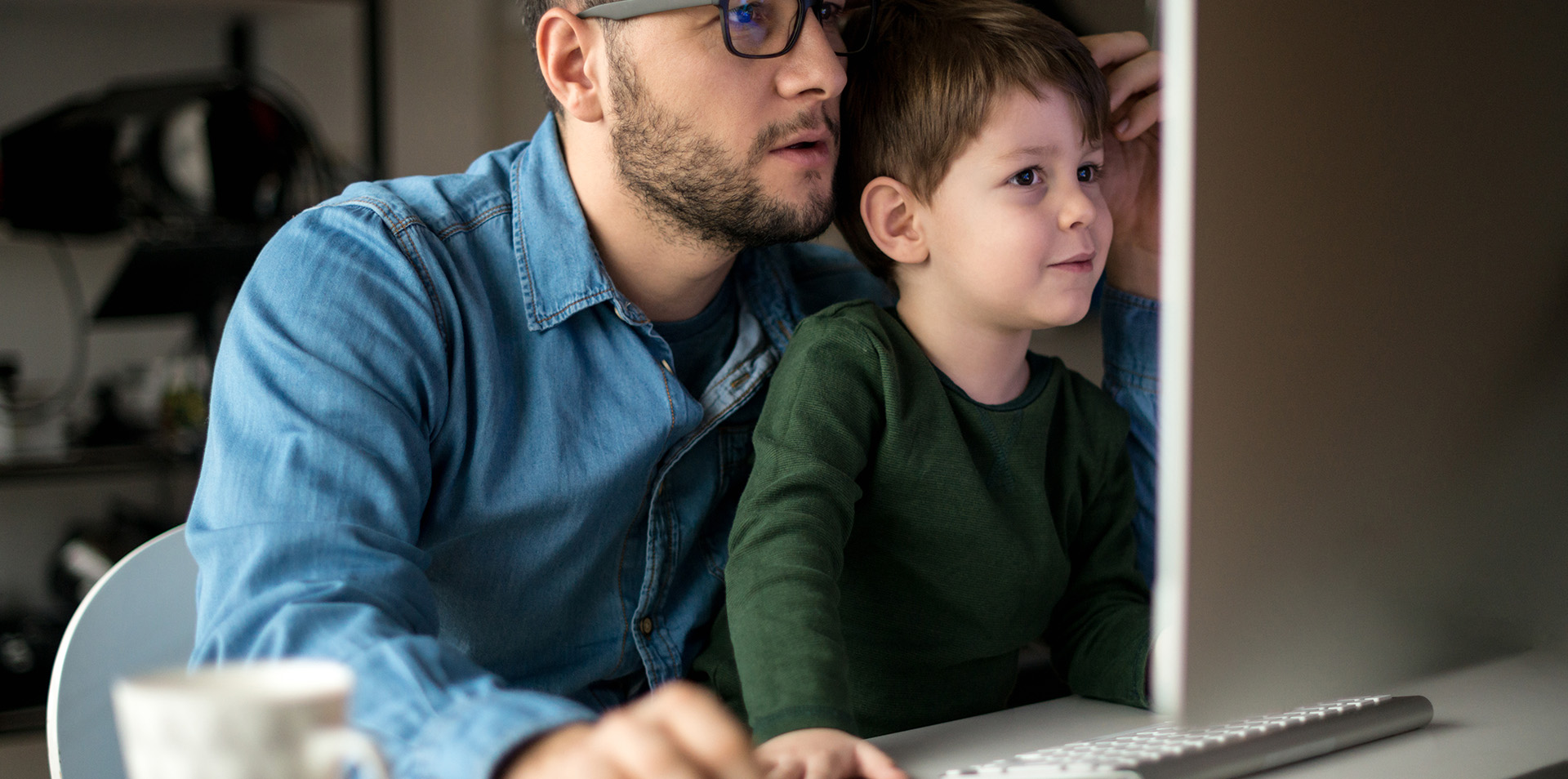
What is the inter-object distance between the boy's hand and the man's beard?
1.64ft

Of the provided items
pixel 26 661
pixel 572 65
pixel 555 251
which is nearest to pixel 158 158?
pixel 26 661

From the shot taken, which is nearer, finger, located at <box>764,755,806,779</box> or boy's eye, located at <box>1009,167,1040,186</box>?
finger, located at <box>764,755,806,779</box>

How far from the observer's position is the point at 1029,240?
3.08ft

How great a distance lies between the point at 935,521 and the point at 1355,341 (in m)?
0.43

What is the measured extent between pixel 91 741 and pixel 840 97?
0.79 meters

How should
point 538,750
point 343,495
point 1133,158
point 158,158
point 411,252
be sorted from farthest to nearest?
point 158,158, point 1133,158, point 411,252, point 343,495, point 538,750

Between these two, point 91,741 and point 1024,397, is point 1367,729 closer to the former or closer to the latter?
point 1024,397

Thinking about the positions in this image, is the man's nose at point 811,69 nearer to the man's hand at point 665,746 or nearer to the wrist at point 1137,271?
the wrist at point 1137,271

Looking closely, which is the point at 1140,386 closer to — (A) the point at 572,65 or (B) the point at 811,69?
(B) the point at 811,69

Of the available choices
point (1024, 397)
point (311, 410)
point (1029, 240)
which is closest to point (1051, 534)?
point (1024, 397)

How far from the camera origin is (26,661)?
2299mm

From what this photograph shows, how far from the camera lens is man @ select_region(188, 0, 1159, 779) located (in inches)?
30.5

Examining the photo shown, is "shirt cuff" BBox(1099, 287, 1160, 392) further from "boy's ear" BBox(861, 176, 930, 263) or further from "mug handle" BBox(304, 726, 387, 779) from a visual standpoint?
"mug handle" BBox(304, 726, 387, 779)

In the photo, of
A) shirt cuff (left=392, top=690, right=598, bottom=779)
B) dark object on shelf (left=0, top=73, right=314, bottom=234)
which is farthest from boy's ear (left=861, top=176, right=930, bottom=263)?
dark object on shelf (left=0, top=73, right=314, bottom=234)
